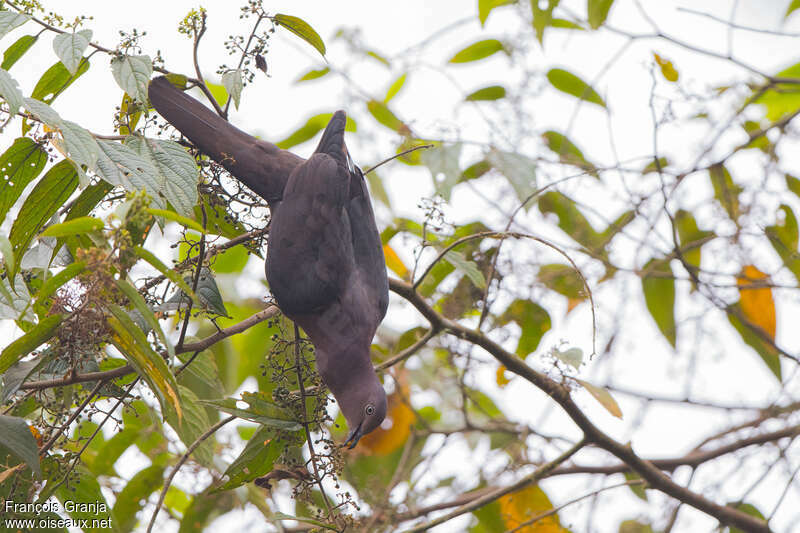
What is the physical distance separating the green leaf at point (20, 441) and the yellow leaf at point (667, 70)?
180 centimetres

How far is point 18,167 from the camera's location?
4.18 feet

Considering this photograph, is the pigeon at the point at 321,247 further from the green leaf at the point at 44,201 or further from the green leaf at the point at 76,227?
the green leaf at the point at 76,227

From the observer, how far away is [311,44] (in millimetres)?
1523

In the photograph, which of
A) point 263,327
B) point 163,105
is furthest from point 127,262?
point 263,327

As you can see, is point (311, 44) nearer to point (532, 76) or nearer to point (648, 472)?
point (532, 76)

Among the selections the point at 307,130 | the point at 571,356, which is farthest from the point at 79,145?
the point at 307,130

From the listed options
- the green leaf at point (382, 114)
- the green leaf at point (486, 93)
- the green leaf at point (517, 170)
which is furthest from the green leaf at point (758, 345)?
the green leaf at point (382, 114)

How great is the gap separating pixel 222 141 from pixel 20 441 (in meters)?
0.65

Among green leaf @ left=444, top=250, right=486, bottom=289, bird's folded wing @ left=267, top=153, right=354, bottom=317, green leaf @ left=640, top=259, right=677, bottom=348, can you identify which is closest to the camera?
bird's folded wing @ left=267, top=153, right=354, bottom=317

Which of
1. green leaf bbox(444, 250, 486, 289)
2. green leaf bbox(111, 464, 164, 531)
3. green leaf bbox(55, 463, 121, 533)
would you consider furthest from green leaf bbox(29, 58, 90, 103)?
green leaf bbox(111, 464, 164, 531)

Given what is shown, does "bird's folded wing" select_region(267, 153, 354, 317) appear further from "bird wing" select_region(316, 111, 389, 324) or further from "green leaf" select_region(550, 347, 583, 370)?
"green leaf" select_region(550, 347, 583, 370)

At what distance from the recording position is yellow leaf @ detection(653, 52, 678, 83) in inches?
81.8

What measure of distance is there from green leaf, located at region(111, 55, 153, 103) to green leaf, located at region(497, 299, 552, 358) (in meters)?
1.24

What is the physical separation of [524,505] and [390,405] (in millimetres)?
594
